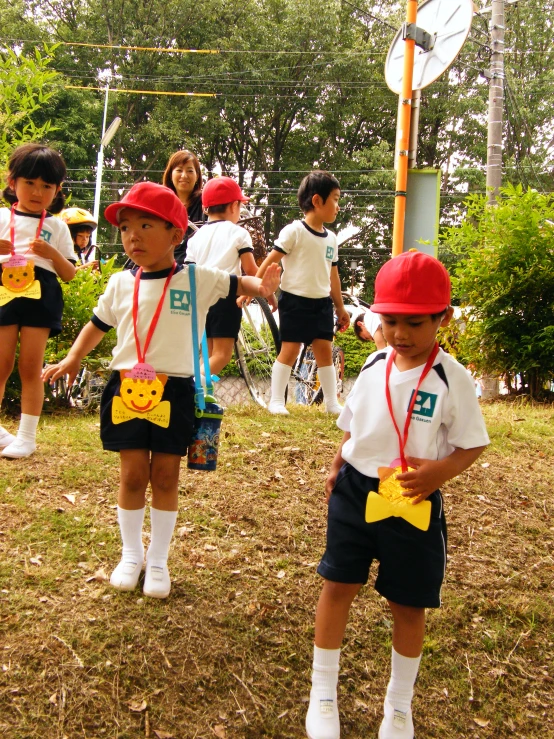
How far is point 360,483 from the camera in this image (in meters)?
2.33

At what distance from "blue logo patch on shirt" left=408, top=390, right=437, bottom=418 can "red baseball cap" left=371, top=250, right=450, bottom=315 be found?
0.25m

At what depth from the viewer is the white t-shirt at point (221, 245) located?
5156mm

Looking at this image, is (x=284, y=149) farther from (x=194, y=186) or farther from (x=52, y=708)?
(x=52, y=708)

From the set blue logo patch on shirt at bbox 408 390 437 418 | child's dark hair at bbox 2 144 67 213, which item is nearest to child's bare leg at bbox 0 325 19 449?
child's dark hair at bbox 2 144 67 213

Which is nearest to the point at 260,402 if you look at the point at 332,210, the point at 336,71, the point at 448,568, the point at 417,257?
the point at 332,210

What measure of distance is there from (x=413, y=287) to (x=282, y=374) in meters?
3.72

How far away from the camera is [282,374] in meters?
5.91

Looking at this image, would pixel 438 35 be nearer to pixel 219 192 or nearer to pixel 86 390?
pixel 219 192

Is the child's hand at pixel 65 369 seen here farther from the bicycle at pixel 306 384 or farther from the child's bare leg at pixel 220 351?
the bicycle at pixel 306 384

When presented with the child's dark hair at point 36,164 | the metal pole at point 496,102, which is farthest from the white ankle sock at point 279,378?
the metal pole at point 496,102

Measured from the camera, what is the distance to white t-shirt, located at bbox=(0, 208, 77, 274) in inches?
160

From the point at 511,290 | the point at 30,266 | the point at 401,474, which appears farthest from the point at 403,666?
the point at 511,290

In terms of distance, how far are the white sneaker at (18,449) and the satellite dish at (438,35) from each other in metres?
3.78

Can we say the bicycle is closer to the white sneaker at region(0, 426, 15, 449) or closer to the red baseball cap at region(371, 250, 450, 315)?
the white sneaker at region(0, 426, 15, 449)
